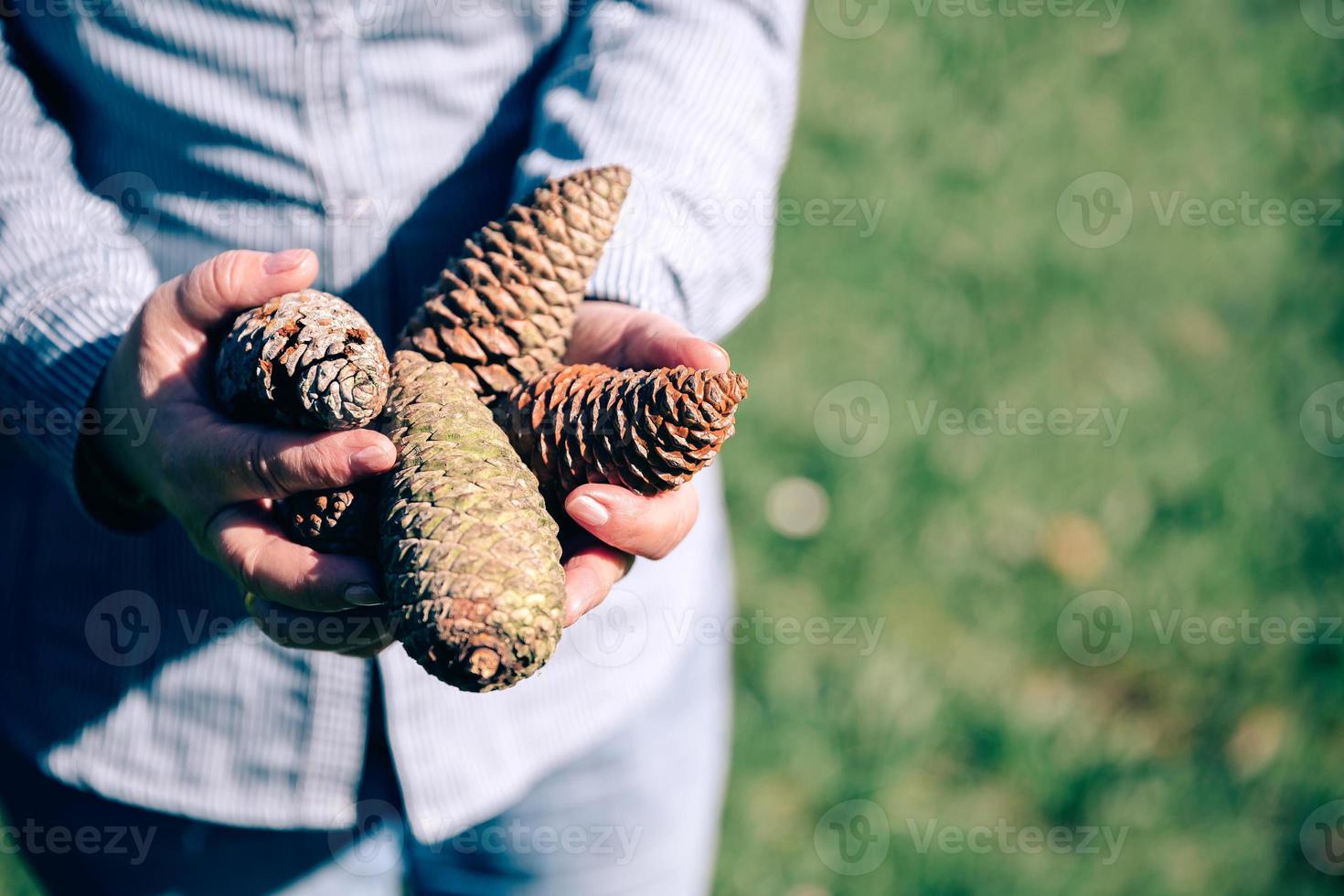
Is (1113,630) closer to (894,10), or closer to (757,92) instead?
(757,92)

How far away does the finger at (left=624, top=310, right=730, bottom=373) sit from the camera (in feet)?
4.76

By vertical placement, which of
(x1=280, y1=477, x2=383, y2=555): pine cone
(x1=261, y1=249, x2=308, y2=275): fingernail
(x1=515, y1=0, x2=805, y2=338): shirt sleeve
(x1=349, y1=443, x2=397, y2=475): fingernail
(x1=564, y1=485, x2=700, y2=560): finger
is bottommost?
(x1=280, y1=477, x2=383, y2=555): pine cone

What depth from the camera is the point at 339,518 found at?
4.52ft

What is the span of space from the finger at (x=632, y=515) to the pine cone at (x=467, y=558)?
69 mm

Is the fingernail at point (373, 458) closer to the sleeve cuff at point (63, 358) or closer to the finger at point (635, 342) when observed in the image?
the finger at point (635, 342)

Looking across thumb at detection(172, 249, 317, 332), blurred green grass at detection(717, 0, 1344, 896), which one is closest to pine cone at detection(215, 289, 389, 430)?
thumb at detection(172, 249, 317, 332)

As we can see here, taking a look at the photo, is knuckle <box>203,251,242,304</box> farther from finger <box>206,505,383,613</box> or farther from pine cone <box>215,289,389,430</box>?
finger <box>206,505,383,613</box>

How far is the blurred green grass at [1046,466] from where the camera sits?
2.99 m

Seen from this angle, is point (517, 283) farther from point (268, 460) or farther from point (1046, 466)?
point (1046, 466)

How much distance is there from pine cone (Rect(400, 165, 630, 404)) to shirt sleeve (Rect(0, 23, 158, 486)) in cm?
54

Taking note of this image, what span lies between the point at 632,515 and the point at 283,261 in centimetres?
60

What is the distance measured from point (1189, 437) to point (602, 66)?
9.40ft

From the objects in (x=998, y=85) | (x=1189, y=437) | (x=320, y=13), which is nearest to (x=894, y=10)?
(x=998, y=85)

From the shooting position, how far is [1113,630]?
11.0 ft
